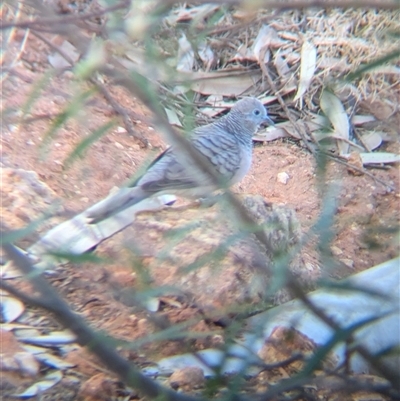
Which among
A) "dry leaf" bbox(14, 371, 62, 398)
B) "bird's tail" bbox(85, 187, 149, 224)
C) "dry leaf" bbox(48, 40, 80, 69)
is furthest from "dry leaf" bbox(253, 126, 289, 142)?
"dry leaf" bbox(14, 371, 62, 398)

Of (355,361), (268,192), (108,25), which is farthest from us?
(268,192)

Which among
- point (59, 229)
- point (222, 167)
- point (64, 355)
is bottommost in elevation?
point (64, 355)

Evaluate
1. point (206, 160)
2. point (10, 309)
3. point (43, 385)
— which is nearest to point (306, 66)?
point (206, 160)

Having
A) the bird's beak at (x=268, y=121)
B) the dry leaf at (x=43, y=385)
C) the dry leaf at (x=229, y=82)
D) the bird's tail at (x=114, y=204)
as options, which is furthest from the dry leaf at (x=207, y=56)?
the dry leaf at (x=43, y=385)

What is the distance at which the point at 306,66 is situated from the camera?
5430mm

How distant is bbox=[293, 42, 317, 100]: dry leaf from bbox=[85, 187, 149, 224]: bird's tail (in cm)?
228

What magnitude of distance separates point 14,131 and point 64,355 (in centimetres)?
175

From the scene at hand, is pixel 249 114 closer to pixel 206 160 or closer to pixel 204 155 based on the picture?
pixel 204 155

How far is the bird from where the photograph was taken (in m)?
3.11

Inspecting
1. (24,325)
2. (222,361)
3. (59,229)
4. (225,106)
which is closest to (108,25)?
(222,361)

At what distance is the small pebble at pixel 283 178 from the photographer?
4.86 metres

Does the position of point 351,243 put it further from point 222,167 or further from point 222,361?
point 222,361

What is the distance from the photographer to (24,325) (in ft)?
8.23

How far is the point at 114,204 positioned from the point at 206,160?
726 mm
